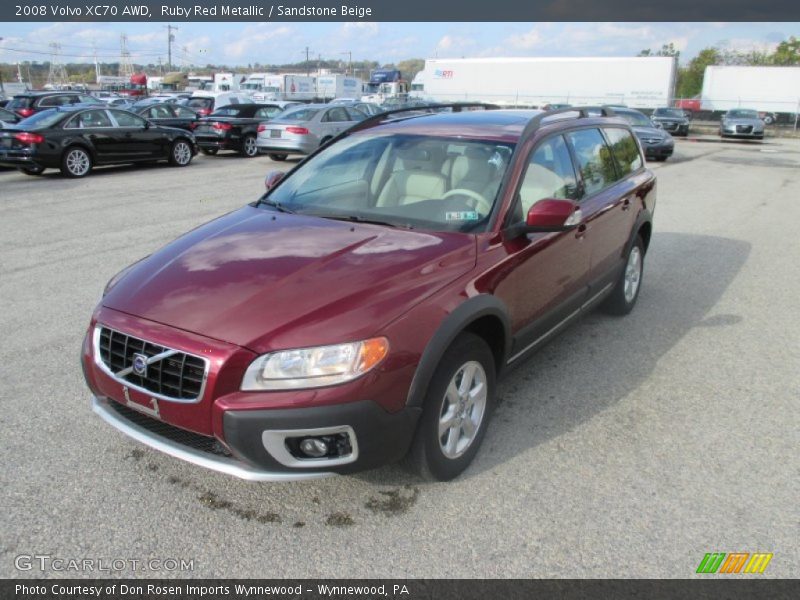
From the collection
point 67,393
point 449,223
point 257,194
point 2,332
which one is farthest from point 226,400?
point 257,194

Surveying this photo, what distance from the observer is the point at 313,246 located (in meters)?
3.27

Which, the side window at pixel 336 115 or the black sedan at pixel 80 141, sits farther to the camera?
the side window at pixel 336 115

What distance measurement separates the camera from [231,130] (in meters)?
18.2

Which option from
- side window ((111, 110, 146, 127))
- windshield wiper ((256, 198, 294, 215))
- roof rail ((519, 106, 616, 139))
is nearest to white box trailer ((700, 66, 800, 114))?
side window ((111, 110, 146, 127))

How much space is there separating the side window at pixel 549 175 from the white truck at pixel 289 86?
49.4m

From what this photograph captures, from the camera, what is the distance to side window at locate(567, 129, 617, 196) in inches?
177

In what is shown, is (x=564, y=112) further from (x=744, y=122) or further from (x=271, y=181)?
(x=744, y=122)

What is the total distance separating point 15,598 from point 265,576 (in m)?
0.91

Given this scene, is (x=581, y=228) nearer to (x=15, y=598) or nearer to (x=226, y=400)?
(x=226, y=400)

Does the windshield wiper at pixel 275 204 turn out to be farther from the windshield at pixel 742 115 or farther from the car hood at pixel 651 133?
the windshield at pixel 742 115

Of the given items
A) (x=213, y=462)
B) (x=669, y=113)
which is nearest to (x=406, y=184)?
(x=213, y=462)

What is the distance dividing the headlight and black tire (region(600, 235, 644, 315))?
3.39m
